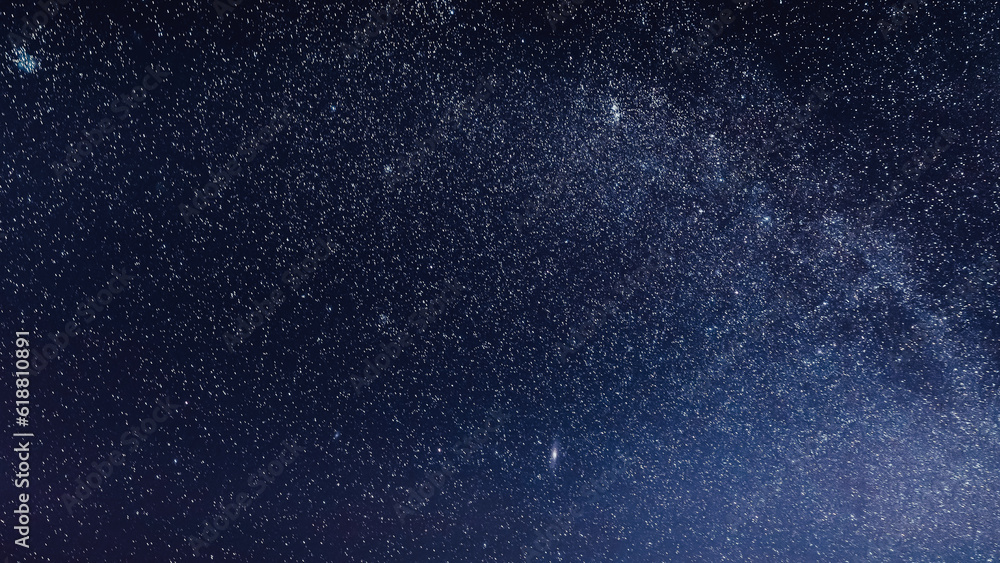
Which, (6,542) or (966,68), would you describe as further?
(6,542)

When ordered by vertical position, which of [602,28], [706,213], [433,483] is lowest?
[433,483]

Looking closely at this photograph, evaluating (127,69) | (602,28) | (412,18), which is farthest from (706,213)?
(127,69)

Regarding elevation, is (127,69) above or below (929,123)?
above

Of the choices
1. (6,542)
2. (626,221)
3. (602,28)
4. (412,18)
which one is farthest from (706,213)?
(6,542)

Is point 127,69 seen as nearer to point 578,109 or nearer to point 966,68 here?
point 578,109

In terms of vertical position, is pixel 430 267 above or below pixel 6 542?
above

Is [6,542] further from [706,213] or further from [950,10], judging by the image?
[950,10]
